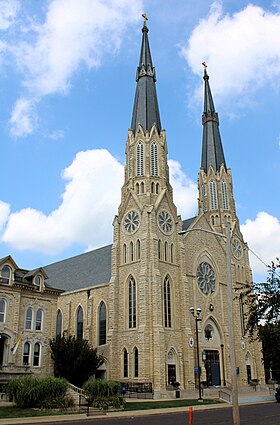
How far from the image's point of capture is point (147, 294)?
40.7 m

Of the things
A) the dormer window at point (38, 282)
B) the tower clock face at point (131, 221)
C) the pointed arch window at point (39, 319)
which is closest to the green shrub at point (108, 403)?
the pointed arch window at point (39, 319)

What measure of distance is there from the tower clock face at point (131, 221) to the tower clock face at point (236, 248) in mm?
15998

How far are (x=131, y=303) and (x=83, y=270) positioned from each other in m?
15.5

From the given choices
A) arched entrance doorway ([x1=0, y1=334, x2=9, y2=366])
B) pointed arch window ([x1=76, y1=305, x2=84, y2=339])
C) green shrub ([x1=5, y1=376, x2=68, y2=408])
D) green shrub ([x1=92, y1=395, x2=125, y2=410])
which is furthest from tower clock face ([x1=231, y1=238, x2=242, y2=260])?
green shrub ([x1=5, y1=376, x2=68, y2=408])

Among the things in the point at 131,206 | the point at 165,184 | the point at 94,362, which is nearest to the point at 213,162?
the point at 165,184

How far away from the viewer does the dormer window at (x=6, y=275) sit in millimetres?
32656

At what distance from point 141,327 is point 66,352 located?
7610 millimetres

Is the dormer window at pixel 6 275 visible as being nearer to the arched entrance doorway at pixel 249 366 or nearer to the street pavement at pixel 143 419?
the street pavement at pixel 143 419

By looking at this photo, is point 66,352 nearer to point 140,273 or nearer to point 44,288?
point 44,288

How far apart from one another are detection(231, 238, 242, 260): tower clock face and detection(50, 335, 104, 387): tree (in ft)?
81.4

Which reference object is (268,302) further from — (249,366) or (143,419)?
(249,366)

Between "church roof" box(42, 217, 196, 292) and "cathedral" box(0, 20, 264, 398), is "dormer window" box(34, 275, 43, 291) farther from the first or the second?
"church roof" box(42, 217, 196, 292)

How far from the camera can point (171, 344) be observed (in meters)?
40.8

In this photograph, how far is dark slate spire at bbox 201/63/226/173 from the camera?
60.8 meters
